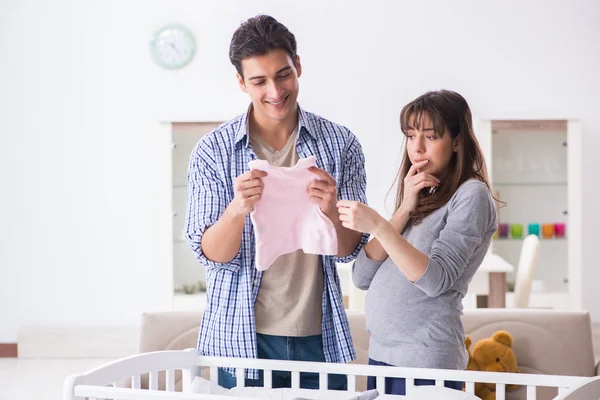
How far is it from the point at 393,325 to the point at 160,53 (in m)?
3.80

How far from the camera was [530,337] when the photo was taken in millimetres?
2732

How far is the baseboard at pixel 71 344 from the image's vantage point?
504cm

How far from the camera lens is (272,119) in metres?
1.65

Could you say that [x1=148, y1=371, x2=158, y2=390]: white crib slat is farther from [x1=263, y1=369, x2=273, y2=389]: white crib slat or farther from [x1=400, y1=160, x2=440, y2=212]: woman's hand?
[x1=400, y1=160, x2=440, y2=212]: woman's hand

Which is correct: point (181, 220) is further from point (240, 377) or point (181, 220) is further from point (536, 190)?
point (240, 377)

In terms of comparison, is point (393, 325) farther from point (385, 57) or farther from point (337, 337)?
point (385, 57)

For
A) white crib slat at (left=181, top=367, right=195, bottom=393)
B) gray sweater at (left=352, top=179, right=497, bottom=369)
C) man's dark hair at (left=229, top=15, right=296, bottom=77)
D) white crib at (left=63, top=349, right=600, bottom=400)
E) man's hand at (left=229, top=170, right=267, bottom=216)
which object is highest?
man's dark hair at (left=229, top=15, right=296, bottom=77)

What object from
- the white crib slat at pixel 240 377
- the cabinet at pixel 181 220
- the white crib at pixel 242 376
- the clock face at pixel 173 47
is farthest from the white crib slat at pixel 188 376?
the clock face at pixel 173 47

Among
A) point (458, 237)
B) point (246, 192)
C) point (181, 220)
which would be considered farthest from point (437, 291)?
point (181, 220)

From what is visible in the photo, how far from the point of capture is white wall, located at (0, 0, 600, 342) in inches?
198

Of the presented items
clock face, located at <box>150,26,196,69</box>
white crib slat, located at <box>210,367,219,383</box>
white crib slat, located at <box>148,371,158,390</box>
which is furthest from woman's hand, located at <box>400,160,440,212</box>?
clock face, located at <box>150,26,196,69</box>

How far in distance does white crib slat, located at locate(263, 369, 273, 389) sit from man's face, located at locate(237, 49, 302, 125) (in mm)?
533

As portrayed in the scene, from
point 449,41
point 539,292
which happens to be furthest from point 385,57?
point 539,292

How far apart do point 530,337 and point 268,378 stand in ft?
4.75
